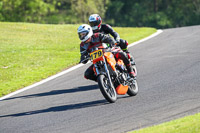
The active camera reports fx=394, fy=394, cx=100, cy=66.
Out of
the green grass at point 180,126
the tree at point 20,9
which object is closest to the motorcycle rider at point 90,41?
the green grass at point 180,126

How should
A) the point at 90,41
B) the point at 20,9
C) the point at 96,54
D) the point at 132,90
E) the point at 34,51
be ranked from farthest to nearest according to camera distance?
the point at 20,9 < the point at 34,51 < the point at 132,90 < the point at 90,41 < the point at 96,54

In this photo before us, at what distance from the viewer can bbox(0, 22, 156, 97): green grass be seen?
14.4 meters

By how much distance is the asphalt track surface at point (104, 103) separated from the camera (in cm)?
765

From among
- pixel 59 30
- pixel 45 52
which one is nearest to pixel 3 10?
pixel 59 30

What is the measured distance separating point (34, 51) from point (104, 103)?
11.2 metres

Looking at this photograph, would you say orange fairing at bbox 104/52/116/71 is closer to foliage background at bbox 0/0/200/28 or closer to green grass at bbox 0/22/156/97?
green grass at bbox 0/22/156/97

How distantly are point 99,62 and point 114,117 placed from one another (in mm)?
1686

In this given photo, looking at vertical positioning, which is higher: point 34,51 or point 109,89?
point 109,89

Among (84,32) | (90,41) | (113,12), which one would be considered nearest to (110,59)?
(90,41)

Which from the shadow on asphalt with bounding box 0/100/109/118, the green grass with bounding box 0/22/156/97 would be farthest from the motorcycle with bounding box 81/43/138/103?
the green grass with bounding box 0/22/156/97

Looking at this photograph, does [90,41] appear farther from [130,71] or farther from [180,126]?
[180,126]

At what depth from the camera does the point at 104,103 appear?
9.26m

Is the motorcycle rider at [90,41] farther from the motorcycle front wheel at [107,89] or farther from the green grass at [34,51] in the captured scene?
the green grass at [34,51]

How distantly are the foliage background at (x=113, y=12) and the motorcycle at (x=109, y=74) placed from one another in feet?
160
